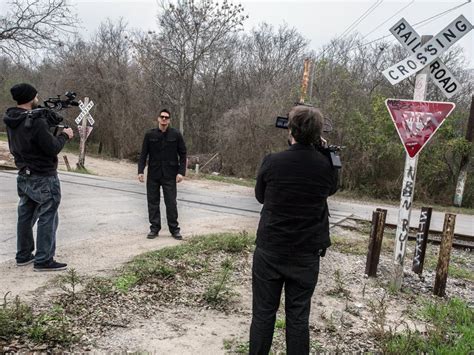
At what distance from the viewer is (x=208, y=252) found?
20.7ft

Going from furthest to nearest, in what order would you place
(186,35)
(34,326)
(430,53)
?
(186,35) → (430,53) → (34,326)

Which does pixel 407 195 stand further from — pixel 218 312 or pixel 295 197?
pixel 295 197

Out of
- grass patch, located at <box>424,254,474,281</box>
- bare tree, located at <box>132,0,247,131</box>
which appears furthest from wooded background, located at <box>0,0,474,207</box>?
grass patch, located at <box>424,254,474,281</box>

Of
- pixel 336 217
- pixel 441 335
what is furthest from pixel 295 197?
pixel 336 217

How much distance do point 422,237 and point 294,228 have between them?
3867mm

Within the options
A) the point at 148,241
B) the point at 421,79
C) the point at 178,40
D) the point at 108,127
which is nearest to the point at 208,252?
the point at 148,241

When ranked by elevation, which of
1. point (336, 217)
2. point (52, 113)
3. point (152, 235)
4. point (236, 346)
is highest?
point (52, 113)

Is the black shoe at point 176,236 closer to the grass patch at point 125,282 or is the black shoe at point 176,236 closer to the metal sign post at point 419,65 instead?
the grass patch at point 125,282

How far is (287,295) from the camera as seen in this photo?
10.1 ft

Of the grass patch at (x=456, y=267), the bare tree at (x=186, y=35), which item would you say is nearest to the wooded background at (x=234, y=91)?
the bare tree at (x=186, y=35)

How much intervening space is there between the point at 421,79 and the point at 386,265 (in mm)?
2957

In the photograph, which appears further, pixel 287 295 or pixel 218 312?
pixel 218 312

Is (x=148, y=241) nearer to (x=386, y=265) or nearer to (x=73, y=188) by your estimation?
(x=386, y=265)

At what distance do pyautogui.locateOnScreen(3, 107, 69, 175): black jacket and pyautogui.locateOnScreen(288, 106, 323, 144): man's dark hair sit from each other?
2.81 m
